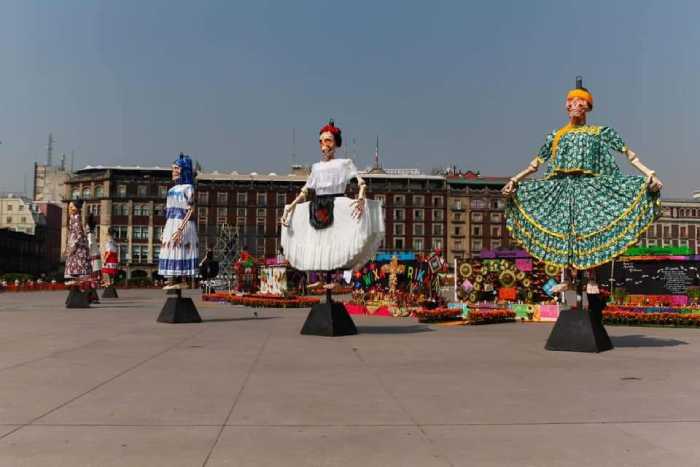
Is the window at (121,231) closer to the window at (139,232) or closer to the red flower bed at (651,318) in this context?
the window at (139,232)

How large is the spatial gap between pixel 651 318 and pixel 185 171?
13.5 m

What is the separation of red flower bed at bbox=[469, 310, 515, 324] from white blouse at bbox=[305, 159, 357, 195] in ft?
22.7

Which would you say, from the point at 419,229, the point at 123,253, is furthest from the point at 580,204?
the point at 123,253

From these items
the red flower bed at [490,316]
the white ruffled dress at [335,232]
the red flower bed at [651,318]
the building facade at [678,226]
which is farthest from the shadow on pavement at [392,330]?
the building facade at [678,226]

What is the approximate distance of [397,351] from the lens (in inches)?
436

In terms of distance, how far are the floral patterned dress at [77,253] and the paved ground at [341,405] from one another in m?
12.7

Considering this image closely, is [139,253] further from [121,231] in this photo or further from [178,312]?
[178,312]

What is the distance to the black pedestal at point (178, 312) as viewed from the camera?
661 inches

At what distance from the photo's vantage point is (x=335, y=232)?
13.6 m

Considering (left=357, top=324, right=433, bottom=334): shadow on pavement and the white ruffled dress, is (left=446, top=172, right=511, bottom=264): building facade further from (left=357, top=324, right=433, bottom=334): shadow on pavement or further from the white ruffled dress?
the white ruffled dress

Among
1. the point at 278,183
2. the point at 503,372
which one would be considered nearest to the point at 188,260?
the point at 503,372

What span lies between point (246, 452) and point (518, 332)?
40.5ft

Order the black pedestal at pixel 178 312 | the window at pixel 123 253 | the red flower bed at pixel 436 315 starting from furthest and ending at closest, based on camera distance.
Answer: the window at pixel 123 253
the red flower bed at pixel 436 315
the black pedestal at pixel 178 312

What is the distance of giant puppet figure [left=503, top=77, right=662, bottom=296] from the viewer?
1095 centimetres
